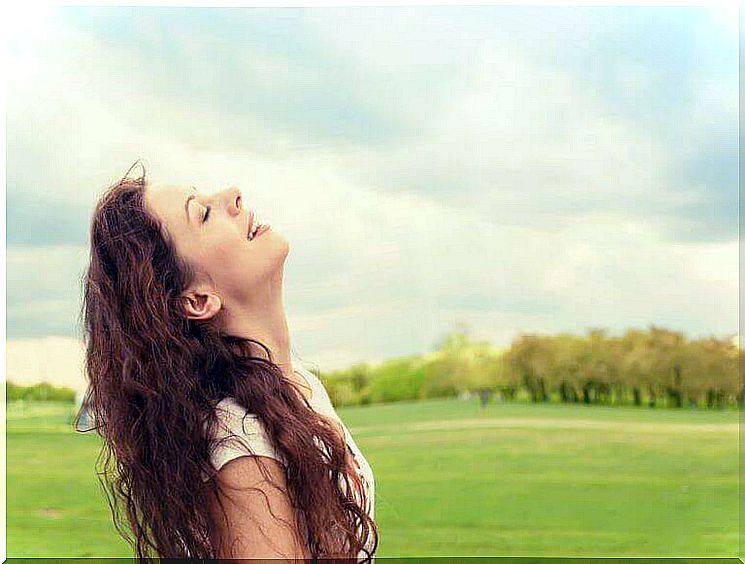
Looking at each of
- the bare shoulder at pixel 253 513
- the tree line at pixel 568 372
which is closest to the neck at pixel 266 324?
the bare shoulder at pixel 253 513

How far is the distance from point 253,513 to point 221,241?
24.4 inches

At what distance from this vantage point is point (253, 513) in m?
1.62

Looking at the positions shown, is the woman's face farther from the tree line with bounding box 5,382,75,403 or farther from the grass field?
the tree line with bounding box 5,382,75,403

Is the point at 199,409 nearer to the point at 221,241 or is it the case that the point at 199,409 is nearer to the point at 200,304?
the point at 200,304

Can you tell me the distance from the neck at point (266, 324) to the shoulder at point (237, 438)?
0.72 feet

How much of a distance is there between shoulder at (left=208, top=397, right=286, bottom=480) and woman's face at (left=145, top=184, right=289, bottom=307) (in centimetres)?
30

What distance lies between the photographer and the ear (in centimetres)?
189

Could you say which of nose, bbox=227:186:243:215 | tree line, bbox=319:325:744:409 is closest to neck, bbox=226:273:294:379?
nose, bbox=227:186:243:215

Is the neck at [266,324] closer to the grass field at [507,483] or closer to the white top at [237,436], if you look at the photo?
the white top at [237,436]

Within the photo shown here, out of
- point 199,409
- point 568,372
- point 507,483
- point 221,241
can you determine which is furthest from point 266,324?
point 568,372

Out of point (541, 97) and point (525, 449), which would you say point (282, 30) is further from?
point (525, 449)

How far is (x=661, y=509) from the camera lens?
356 cm

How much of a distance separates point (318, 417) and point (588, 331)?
74.0 inches

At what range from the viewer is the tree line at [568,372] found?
141 inches
